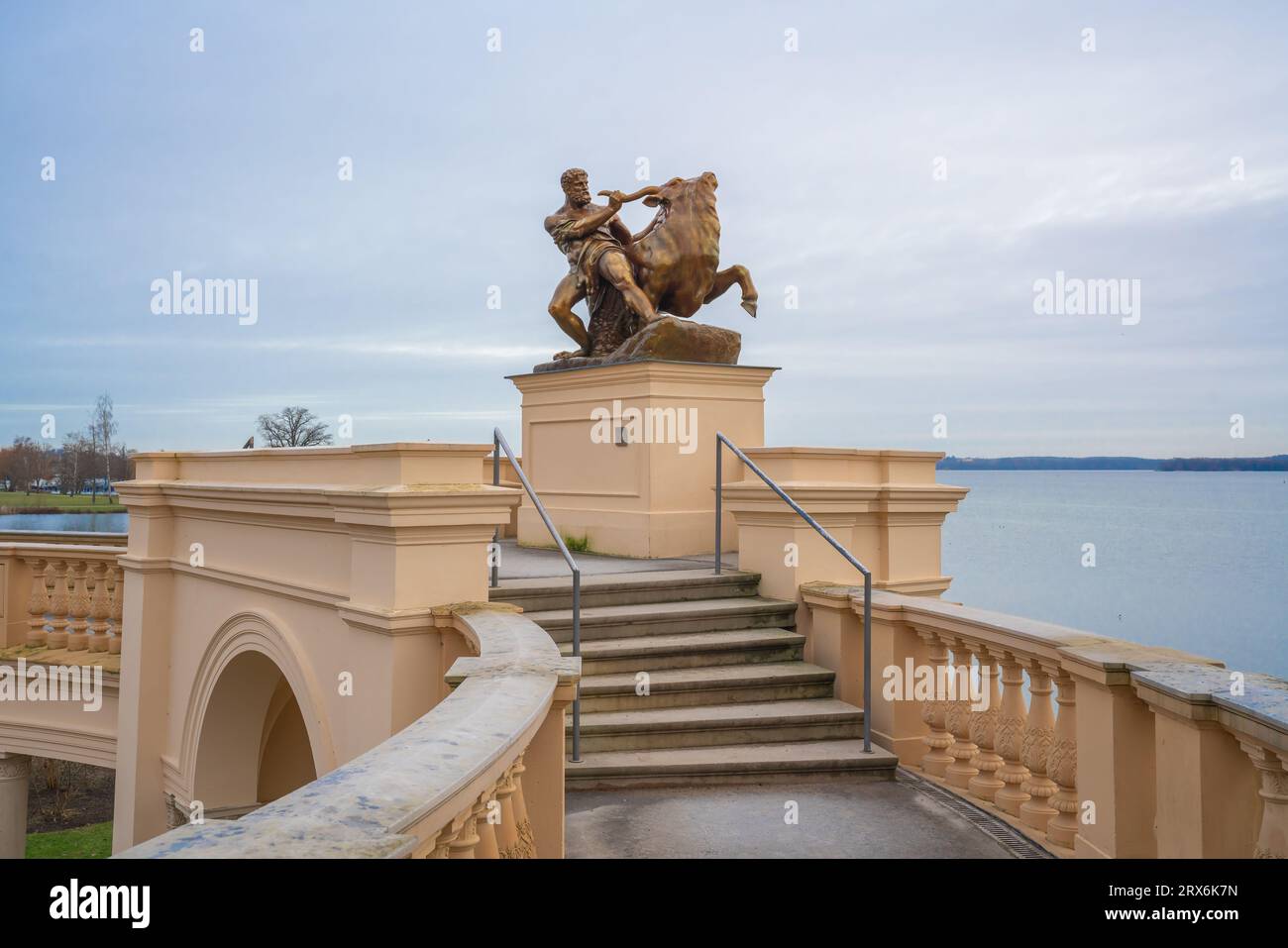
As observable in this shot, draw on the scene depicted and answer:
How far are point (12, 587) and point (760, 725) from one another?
869 centimetres

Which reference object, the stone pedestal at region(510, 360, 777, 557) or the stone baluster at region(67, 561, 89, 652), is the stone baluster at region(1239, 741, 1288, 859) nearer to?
the stone pedestal at region(510, 360, 777, 557)

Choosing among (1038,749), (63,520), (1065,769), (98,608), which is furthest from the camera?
(63,520)

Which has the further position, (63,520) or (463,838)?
(63,520)

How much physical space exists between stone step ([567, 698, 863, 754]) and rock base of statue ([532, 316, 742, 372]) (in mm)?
4147

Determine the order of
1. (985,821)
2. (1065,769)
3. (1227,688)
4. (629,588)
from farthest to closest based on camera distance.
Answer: (629,588), (985,821), (1065,769), (1227,688)

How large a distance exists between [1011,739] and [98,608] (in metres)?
9.20

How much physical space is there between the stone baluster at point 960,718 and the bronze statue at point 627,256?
213 inches

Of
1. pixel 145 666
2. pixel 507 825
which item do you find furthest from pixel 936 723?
pixel 145 666

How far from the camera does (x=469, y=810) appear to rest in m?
2.55

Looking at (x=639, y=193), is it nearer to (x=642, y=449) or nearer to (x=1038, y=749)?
(x=642, y=449)

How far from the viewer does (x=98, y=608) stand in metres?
10.4

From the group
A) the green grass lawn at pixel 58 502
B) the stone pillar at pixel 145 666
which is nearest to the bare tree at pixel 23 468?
the green grass lawn at pixel 58 502

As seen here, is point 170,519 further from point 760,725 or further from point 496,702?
point 496,702
